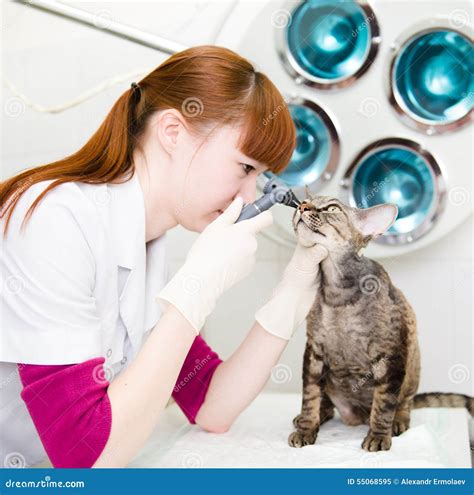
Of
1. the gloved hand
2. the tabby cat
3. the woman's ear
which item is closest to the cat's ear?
the tabby cat

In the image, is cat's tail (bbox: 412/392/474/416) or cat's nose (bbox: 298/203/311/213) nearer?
cat's nose (bbox: 298/203/311/213)

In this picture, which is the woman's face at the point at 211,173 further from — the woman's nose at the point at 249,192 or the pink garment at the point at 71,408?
the pink garment at the point at 71,408

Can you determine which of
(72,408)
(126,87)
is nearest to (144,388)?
(72,408)

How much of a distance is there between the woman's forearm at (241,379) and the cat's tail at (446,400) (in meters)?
0.27

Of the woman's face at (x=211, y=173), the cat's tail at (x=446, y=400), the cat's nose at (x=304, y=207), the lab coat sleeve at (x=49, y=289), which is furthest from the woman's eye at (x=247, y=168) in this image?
the cat's tail at (x=446, y=400)

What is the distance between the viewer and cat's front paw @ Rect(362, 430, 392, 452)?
876mm

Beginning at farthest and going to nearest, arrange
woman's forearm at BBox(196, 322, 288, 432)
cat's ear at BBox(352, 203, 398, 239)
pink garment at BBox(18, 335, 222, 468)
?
woman's forearm at BBox(196, 322, 288, 432), cat's ear at BBox(352, 203, 398, 239), pink garment at BBox(18, 335, 222, 468)

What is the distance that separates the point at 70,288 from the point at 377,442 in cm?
46

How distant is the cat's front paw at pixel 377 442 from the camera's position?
0.88 meters

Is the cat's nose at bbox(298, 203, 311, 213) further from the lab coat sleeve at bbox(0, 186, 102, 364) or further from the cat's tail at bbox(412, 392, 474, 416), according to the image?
the cat's tail at bbox(412, 392, 474, 416)

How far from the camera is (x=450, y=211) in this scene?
1034 mm

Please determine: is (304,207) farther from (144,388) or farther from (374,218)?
(144,388)

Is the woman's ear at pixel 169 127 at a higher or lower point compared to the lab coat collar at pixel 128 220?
higher
